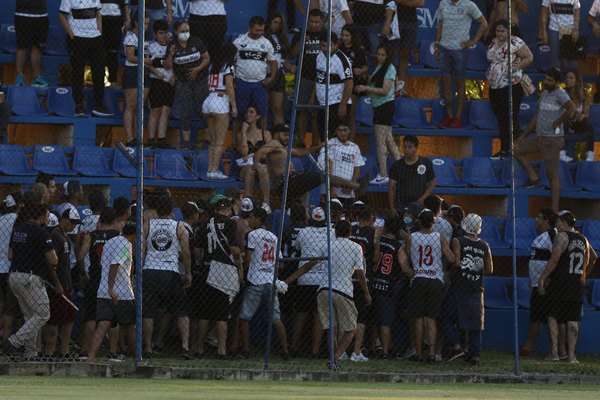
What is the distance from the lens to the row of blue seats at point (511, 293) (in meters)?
19.1

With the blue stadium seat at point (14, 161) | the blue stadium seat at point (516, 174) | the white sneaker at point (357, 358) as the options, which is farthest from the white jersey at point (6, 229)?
the blue stadium seat at point (516, 174)

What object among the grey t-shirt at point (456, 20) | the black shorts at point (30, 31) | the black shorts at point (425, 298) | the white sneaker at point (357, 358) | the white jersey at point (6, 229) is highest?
the grey t-shirt at point (456, 20)

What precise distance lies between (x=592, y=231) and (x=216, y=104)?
5118mm

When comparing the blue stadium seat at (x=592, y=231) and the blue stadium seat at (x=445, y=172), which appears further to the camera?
the blue stadium seat at (x=445, y=172)

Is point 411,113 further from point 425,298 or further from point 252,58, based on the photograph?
point 425,298

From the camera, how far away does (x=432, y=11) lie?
79.9 feet

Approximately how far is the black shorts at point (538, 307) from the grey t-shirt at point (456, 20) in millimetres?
4630

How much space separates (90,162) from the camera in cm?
1977

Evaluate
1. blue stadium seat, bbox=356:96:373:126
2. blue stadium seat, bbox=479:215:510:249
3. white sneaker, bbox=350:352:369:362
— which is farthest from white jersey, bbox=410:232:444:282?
blue stadium seat, bbox=356:96:373:126

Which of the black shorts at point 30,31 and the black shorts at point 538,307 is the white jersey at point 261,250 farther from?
the black shorts at point 30,31

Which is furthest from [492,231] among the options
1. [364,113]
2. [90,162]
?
[90,162]

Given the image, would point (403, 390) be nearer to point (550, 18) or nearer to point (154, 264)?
point (154, 264)

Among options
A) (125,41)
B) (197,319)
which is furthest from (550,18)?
(197,319)

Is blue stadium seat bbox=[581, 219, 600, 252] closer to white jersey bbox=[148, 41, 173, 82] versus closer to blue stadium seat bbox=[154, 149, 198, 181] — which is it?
blue stadium seat bbox=[154, 149, 198, 181]
